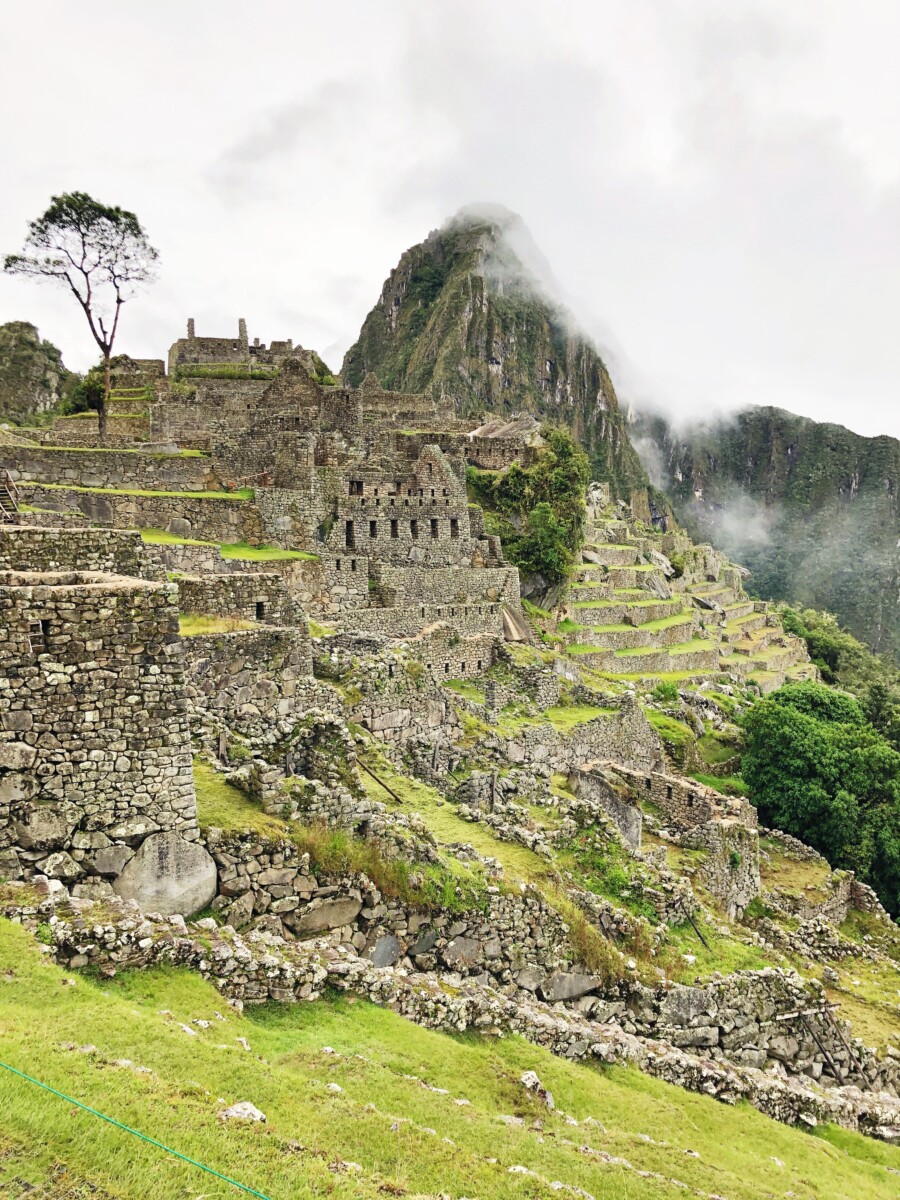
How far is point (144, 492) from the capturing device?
23109mm

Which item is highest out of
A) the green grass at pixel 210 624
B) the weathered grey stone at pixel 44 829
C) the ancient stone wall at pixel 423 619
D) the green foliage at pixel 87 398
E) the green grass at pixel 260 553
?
the green foliage at pixel 87 398

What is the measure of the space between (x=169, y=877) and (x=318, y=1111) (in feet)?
9.41

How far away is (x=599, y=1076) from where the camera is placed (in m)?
9.26

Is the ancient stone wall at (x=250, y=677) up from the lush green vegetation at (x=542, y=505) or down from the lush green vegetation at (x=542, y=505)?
down

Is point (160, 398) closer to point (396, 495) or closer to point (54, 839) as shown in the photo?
point (396, 495)

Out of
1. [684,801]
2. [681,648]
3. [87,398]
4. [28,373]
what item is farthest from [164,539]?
[28,373]

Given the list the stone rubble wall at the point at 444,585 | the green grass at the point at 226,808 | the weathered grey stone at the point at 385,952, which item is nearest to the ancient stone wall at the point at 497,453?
the stone rubble wall at the point at 444,585

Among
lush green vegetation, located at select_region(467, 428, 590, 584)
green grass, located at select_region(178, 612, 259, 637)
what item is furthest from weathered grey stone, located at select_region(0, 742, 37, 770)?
lush green vegetation, located at select_region(467, 428, 590, 584)

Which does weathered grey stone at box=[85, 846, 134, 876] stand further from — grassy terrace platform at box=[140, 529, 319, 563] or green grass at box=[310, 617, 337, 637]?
grassy terrace platform at box=[140, 529, 319, 563]

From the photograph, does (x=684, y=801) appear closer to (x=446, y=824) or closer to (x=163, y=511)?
(x=446, y=824)

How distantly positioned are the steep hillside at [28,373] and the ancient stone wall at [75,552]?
56.0 meters

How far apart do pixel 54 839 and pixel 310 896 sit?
3.03 m

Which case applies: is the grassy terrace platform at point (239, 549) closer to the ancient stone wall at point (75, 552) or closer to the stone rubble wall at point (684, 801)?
the ancient stone wall at point (75, 552)

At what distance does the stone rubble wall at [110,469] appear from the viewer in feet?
73.3
